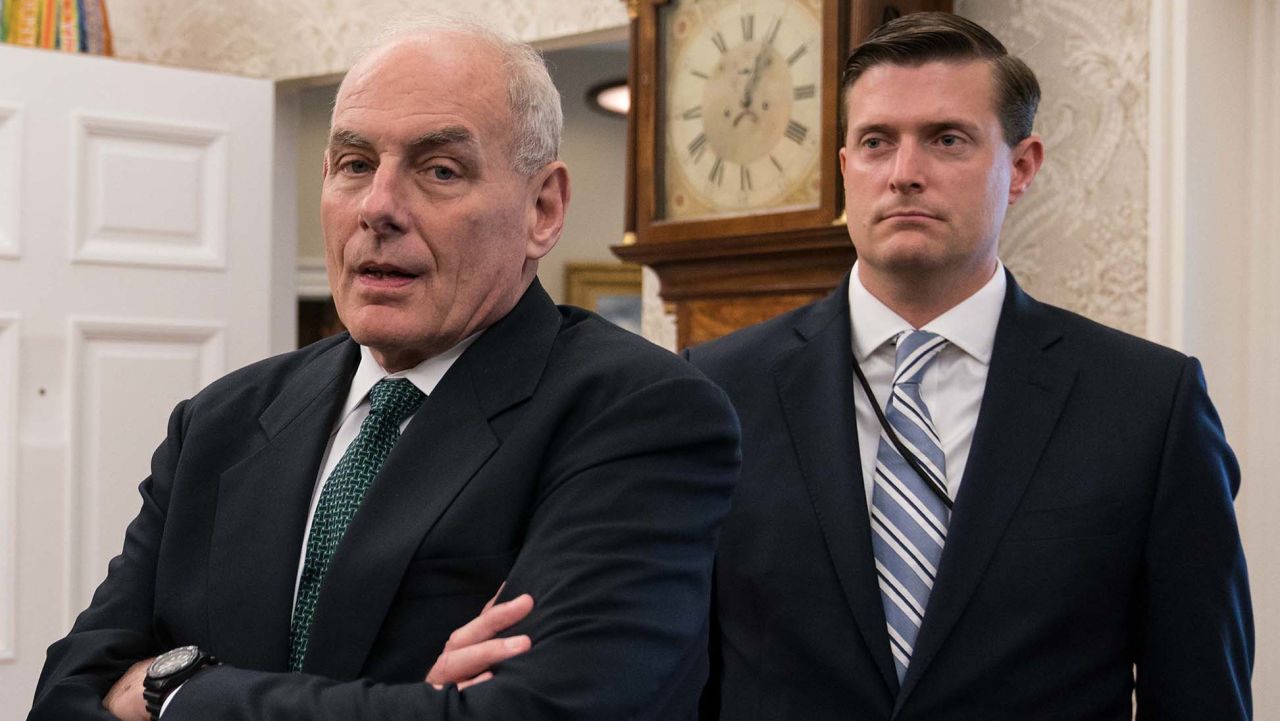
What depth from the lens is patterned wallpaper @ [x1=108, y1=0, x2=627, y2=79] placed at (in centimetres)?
384

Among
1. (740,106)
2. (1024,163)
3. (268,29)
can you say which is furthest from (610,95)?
(1024,163)

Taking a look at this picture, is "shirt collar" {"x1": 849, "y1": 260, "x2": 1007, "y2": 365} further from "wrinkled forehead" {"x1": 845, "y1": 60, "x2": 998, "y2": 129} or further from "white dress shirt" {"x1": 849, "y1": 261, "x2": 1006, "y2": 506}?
"wrinkled forehead" {"x1": 845, "y1": 60, "x2": 998, "y2": 129}

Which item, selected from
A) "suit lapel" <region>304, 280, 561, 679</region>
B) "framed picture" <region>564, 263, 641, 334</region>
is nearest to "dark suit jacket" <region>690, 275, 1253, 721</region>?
"suit lapel" <region>304, 280, 561, 679</region>

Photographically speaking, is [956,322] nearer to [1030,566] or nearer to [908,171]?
[908,171]

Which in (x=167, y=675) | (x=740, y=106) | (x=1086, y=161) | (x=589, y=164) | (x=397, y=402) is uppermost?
(x=589, y=164)

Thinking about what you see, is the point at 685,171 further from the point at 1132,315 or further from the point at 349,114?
the point at 349,114

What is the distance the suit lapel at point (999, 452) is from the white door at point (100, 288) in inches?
98.4

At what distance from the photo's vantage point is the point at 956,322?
190cm

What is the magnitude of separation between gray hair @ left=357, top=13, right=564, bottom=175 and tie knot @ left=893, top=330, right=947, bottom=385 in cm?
59

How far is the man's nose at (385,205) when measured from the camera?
1431 mm

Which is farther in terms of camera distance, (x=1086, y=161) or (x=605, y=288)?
(x=605, y=288)

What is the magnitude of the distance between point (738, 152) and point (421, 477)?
5.19 feet

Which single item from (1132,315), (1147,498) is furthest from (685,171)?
(1147,498)

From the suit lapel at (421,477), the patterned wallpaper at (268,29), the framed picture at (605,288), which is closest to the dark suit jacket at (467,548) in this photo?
the suit lapel at (421,477)
